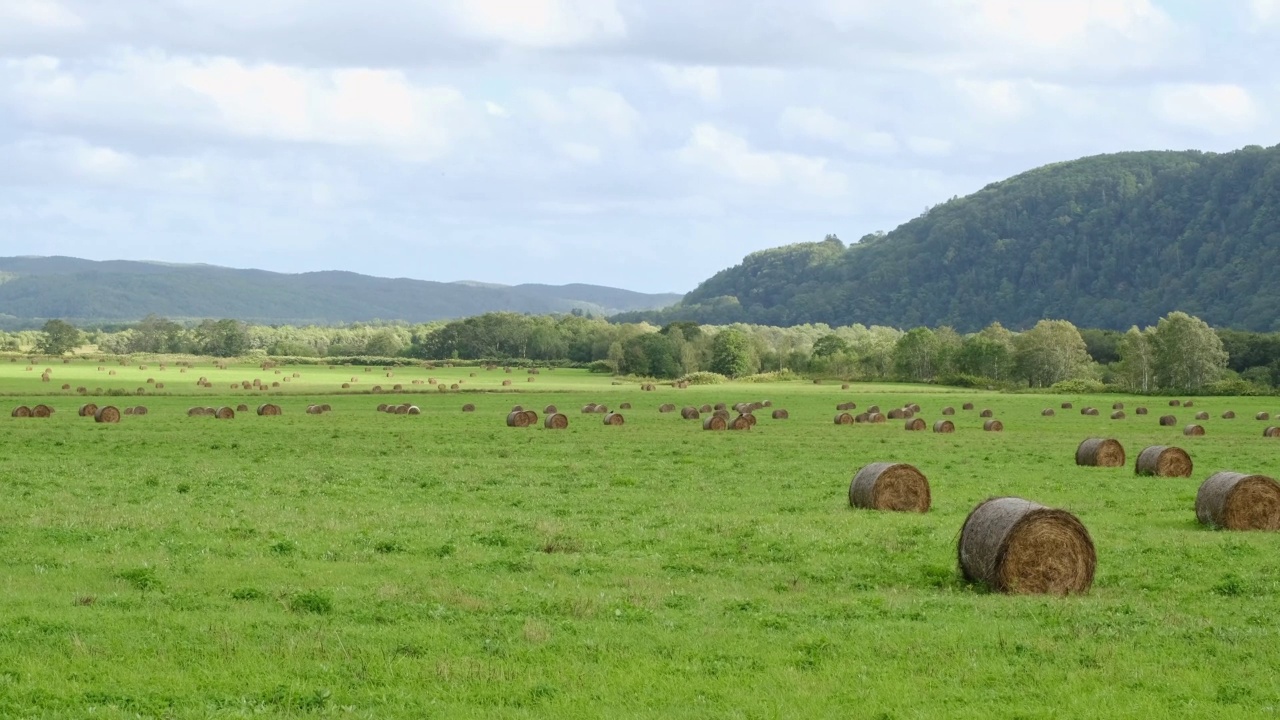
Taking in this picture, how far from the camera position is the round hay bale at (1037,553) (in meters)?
15.4

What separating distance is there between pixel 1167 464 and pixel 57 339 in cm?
18338

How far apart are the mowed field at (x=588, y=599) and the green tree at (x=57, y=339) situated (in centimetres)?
16671

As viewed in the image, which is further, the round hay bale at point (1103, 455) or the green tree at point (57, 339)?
the green tree at point (57, 339)

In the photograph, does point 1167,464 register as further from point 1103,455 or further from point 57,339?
point 57,339

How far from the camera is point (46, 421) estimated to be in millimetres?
55469

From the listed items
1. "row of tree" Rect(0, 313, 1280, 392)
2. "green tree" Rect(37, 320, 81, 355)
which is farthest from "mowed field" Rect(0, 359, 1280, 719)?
"green tree" Rect(37, 320, 81, 355)

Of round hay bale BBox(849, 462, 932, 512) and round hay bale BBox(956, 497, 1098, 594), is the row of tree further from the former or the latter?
round hay bale BBox(956, 497, 1098, 594)

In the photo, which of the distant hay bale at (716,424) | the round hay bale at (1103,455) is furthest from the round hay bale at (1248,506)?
the distant hay bale at (716,424)

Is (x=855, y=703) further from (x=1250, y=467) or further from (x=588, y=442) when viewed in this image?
(x=588, y=442)

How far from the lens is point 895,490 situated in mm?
24188

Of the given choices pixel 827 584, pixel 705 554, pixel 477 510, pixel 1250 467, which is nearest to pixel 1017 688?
pixel 827 584

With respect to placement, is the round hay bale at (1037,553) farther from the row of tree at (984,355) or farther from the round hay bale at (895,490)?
the row of tree at (984,355)

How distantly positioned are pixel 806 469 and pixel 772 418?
3077 cm

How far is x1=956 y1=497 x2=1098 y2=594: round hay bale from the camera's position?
15398mm
